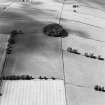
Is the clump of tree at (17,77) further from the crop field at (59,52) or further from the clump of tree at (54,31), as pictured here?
the clump of tree at (54,31)

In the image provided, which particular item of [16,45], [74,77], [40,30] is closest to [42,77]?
[74,77]

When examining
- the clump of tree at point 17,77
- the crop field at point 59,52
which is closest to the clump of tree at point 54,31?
the crop field at point 59,52

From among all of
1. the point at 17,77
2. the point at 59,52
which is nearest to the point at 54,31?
the point at 59,52

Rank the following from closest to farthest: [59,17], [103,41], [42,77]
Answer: [42,77], [103,41], [59,17]

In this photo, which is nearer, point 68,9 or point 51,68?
point 51,68

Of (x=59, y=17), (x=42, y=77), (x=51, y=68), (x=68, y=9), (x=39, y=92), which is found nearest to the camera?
(x=39, y=92)

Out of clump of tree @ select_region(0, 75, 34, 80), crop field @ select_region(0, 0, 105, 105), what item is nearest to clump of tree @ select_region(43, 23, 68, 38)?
crop field @ select_region(0, 0, 105, 105)

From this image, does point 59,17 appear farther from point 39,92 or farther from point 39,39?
point 39,92

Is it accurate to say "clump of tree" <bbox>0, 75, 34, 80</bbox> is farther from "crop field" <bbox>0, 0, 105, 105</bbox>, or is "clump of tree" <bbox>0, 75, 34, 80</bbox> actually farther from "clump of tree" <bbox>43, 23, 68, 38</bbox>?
"clump of tree" <bbox>43, 23, 68, 38</bbox>

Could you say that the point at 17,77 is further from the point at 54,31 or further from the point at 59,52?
the point at 54,31

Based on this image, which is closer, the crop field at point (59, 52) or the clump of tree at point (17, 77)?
the clump of tree at point (17, 77)
